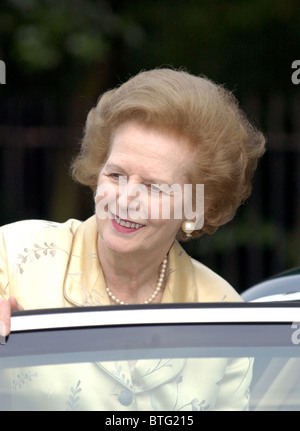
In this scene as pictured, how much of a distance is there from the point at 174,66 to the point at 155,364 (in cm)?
557

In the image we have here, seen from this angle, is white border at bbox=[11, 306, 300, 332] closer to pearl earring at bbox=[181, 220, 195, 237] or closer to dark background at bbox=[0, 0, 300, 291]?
pearl earring at bbox=[181, 220, 195, 237]

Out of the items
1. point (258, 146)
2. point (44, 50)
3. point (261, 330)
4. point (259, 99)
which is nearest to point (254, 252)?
point (259, 99)

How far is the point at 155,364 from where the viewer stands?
1.76 m

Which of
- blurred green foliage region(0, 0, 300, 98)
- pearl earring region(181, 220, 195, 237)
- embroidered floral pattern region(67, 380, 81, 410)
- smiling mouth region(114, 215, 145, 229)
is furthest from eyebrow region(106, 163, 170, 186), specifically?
blurred green foliage region(0, 0, 300, 98)

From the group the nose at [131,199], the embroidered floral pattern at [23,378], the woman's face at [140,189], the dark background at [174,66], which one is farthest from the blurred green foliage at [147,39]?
the embroidered floral pattern at [23,378]

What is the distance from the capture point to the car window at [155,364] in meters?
1.72

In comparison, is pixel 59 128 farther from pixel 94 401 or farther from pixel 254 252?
pixel 94 401

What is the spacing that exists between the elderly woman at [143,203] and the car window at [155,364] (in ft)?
1.62

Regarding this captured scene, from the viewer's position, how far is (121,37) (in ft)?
23.3

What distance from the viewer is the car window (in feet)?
5.65

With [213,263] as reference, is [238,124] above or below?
above

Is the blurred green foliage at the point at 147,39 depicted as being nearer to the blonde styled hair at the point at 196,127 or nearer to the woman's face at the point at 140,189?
the blonde styled hair at the point at 196,127
